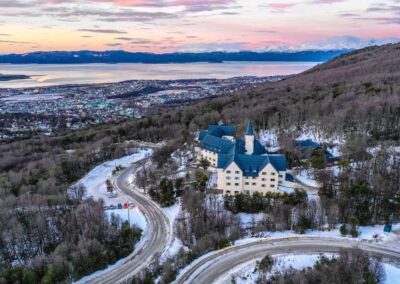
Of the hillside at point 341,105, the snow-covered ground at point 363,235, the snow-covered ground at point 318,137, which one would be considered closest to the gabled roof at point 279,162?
the snow-covered ground at point 363,235

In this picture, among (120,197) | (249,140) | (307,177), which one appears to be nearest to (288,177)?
(307,177)

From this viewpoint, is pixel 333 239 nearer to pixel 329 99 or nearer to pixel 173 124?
pixel 329 99

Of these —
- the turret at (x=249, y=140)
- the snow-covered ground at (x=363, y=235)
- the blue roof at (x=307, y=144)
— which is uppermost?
the turret at (x=249, y=140)

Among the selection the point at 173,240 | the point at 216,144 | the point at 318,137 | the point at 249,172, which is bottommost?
the point at 173,240

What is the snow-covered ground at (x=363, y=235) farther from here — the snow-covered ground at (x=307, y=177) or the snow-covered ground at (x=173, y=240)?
the snow-covered ground at (x=307, y=177)

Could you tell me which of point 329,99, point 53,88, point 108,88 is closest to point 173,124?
point 329,99

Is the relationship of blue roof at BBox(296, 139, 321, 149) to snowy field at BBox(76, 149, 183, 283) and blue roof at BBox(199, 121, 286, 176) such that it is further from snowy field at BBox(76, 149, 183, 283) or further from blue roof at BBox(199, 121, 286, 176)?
snowy field at BBox(76, 149, 183, 283)

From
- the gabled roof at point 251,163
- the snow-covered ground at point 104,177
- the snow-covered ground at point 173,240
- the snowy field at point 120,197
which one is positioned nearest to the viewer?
the snow-covered ground at point 173,240

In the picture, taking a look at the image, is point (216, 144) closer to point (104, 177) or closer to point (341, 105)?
point (104, 177)
